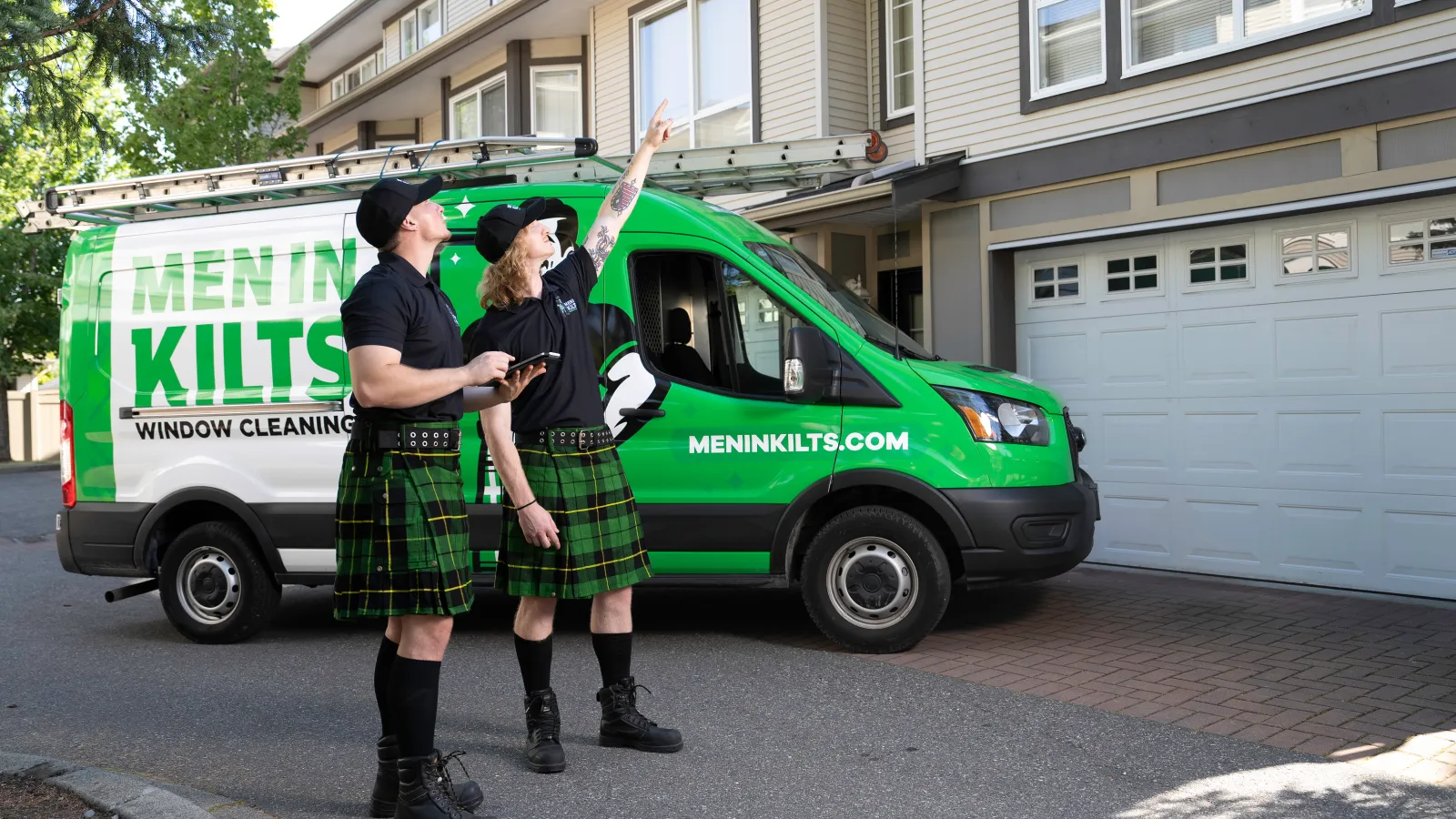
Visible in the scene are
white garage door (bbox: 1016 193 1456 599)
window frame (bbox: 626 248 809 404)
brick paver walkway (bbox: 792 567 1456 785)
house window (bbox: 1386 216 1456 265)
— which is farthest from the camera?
white garage door (bbox: 1016 193 1456 599)

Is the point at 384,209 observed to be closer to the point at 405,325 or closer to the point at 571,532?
the point at 405,325

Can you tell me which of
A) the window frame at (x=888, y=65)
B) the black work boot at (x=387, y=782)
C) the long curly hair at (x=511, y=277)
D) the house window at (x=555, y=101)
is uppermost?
the house window at (x=555, y=101)

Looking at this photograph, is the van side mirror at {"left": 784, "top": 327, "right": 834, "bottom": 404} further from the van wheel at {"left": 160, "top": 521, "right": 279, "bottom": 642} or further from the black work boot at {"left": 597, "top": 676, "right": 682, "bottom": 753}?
the van wheel at {"left": 160, "top": 521, "right": 279, "bottom": 642}

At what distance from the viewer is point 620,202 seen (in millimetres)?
4805

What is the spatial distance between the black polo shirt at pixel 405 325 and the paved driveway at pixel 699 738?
140cm

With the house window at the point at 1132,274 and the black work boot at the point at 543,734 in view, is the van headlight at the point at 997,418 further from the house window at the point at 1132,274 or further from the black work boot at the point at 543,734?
the house window at the point at 1132,274

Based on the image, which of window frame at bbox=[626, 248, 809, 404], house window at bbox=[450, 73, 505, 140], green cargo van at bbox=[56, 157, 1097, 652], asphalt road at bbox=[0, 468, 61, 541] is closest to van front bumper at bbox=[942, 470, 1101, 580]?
green cargo van at bbox=[56, 157, 1097, 652]

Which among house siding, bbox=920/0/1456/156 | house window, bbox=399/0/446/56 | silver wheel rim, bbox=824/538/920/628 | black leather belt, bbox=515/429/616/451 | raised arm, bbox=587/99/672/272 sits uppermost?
house window, bbox=399/0/446/56

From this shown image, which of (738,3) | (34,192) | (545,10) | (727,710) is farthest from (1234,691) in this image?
(34,192)

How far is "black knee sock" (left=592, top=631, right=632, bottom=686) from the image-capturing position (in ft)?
15.0

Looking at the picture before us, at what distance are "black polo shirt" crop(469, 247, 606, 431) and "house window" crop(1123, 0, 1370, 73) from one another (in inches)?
244

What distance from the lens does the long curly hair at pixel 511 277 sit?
14.3 ft

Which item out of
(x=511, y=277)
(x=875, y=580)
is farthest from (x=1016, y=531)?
(x=511, y=277)

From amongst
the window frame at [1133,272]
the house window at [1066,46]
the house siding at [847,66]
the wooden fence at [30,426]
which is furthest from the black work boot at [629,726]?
the wooden fence at [30,426]
